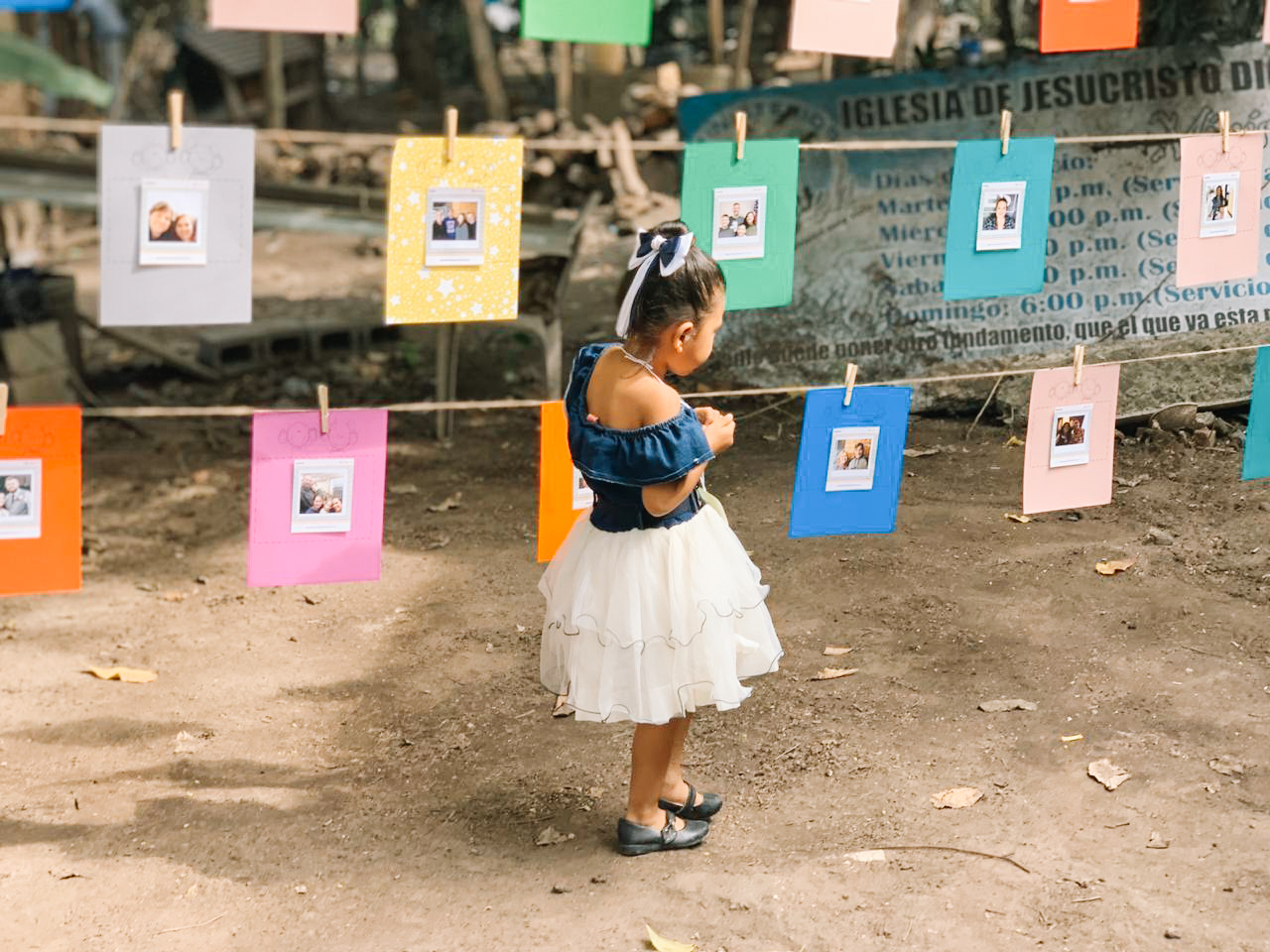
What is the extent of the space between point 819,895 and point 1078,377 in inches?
64.6

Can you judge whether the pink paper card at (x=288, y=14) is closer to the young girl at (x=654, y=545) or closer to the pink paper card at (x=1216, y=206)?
the young girl at (x=654, y=545)

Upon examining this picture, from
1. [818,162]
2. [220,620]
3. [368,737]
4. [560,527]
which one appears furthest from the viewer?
[818,162]

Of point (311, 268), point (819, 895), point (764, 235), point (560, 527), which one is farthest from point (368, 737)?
point (311, 268)

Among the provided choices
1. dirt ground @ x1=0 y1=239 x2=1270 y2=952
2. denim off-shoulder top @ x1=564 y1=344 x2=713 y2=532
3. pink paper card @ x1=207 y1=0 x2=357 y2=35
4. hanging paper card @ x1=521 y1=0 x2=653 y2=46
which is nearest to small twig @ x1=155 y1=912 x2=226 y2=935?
dirt ground @ x1=0 y1=239 x2=1270 y2=952

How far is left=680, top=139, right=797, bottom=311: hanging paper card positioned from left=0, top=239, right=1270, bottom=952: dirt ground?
1.48 m

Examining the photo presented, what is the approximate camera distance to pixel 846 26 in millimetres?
4148

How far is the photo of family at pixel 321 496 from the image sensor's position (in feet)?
12.3

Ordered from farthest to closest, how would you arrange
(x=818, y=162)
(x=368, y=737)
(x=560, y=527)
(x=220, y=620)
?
(x=818, y=162), (x=220, y=620), (x=368, y=737), (x=560, y=527)

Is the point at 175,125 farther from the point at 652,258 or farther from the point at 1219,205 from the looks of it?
the point at 1219,205

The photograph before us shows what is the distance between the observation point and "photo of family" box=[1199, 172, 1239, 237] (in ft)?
14.5

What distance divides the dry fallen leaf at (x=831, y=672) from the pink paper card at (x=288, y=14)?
8.44 ft

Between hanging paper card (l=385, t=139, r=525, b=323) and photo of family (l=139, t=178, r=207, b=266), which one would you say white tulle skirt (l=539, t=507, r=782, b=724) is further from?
photo of family (l=139, t=178, r=207, b=266)

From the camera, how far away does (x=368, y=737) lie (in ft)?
15.9

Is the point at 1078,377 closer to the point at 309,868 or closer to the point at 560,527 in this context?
the point at 560,527
